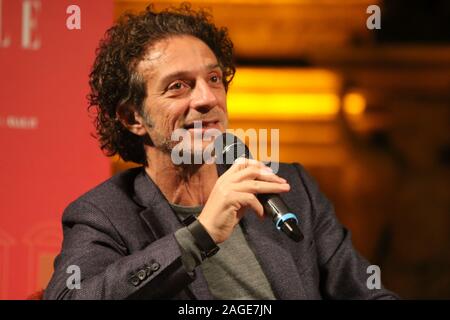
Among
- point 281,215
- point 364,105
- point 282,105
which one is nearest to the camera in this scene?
point 281,215

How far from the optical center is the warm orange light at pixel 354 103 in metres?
3.74

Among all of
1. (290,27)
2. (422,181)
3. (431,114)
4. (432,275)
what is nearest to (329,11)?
(290,27)

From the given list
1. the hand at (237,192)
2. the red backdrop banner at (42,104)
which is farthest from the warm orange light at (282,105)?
the hand at (237,192)

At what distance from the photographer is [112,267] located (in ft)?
5.27

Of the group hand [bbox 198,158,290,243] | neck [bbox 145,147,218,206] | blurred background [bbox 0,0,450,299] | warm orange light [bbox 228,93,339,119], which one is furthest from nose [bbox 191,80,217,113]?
warm orange light [bbox 228,93,339,119]

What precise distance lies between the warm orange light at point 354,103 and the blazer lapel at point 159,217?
209 cm

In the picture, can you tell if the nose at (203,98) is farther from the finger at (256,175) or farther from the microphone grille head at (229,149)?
the finger at (256,175)

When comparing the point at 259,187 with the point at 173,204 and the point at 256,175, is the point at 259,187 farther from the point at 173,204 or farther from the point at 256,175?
the point at 173,204

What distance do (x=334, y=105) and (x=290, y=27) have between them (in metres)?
0.51

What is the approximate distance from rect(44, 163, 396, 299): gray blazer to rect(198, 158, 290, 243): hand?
10cm

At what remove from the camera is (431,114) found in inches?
149

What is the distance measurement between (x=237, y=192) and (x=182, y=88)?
1.49 ft

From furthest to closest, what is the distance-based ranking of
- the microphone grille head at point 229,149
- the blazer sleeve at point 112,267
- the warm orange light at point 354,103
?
the warm orange light at point 354,103 → the microphone grille head at point 229,149 → the blazer sleeve at point 112,267

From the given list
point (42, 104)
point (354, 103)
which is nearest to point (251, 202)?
point (42, 104)
